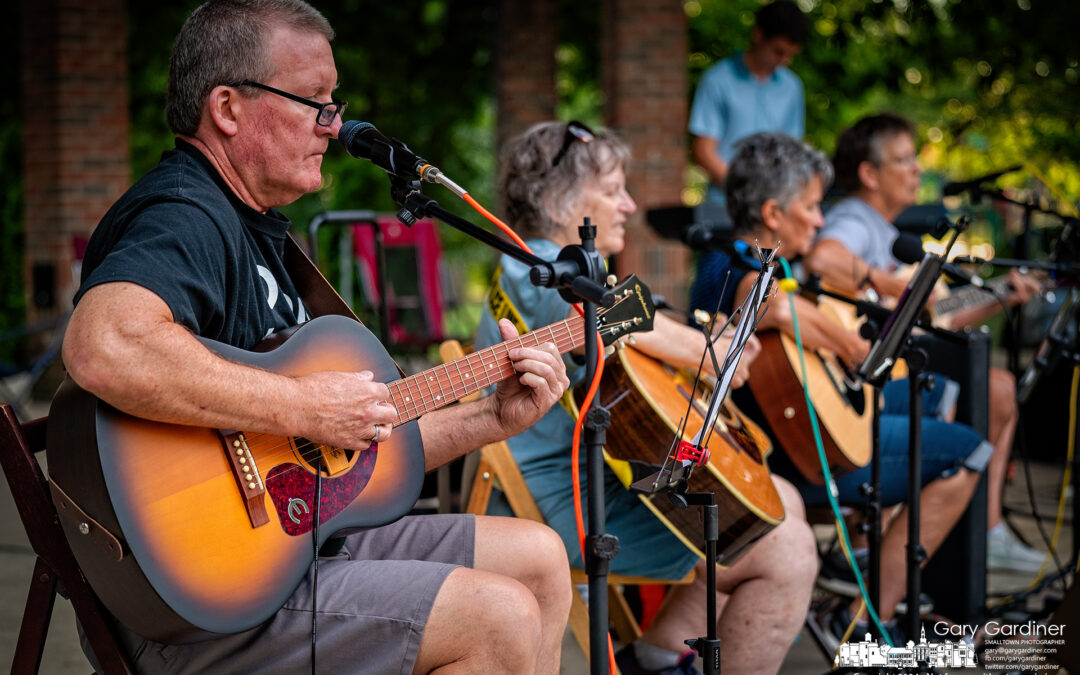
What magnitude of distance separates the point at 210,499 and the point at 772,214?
222cm

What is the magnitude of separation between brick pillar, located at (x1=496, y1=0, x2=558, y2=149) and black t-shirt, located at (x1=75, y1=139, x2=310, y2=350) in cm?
689

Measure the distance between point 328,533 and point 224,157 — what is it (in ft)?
2.44

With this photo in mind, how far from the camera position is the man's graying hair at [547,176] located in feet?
9.39

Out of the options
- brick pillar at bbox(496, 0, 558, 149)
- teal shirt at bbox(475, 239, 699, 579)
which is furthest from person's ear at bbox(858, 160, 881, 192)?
brick pillar at bbox(496, 0, 558, 149)

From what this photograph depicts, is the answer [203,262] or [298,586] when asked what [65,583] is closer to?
[298,586]

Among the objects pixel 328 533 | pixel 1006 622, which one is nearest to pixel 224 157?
pixel 328 533

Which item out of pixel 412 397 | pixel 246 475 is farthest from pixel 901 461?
pixel 246 475

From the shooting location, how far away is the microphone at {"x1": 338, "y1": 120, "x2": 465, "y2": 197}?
72.9 inches

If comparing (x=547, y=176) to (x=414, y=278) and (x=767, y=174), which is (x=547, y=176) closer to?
(x=767, y=174)

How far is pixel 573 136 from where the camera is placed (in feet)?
9.45

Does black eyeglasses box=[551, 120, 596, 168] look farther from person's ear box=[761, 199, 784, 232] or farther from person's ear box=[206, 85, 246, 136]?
person's ear box=[206, 85, 246, 136]

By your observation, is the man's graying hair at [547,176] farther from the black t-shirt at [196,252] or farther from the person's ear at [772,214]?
the black t-shirt at [196,252]

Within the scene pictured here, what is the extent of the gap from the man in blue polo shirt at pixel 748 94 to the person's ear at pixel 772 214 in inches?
61.0

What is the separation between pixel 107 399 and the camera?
1.65 metres
